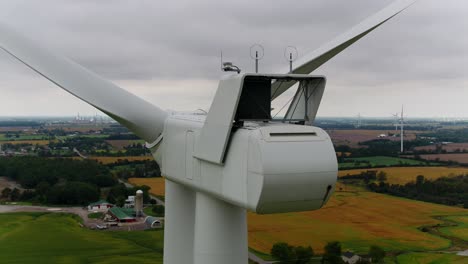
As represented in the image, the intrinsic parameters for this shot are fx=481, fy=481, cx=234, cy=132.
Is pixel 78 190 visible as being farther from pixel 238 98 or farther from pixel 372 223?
pixel 238 98

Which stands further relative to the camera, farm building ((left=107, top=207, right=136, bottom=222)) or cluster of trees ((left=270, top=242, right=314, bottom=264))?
farm building ((left=107, top=207, right=136, bottom=222))

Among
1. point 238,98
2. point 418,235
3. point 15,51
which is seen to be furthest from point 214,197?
point 418,235

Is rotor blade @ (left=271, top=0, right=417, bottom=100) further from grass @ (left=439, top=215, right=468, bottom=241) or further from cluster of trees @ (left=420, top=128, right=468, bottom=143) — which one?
cluster of trees @ (left=420, top=128, right=468, bottom=143)

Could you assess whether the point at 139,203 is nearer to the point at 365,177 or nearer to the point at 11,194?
the point at 11,194

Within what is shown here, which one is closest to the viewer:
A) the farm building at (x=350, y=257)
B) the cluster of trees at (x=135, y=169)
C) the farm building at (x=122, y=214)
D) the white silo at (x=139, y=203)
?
the farm building at (x=350, y=257)

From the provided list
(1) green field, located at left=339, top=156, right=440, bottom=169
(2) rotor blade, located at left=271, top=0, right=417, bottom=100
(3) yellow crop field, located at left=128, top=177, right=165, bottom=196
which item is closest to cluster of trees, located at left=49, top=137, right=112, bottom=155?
(3) yellow crop field, located at left=128, top=177, right=165, bottom=196

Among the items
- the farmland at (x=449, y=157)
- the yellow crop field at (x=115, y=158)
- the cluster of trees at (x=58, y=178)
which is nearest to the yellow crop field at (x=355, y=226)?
the cluster of trees at (x=58, y=178)

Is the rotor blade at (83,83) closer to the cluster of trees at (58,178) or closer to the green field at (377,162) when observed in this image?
the cluster of trees at (58,178)
